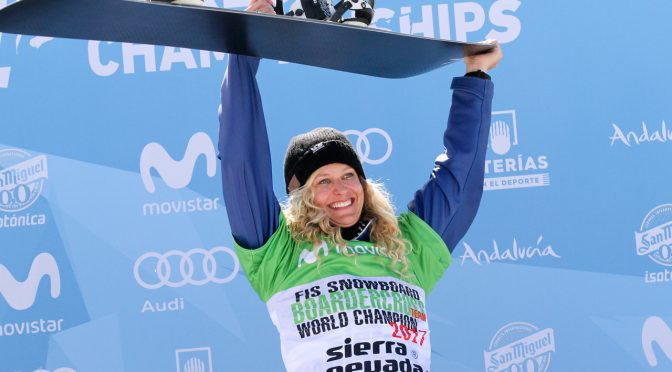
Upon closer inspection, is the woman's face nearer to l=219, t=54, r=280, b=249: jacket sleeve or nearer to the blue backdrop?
l=219, t=54, r=280, b=249: jacket sleeve

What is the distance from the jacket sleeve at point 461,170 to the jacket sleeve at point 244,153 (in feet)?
1.40

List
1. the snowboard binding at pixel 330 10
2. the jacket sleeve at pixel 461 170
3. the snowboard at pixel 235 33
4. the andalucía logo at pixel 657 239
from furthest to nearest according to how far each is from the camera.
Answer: the andalucía logo at pixel 657 239 → the jacket sleeve at pixel 461 170 → the snowboard binding at pixel 330 10 → the snowboard at pixel 235 33

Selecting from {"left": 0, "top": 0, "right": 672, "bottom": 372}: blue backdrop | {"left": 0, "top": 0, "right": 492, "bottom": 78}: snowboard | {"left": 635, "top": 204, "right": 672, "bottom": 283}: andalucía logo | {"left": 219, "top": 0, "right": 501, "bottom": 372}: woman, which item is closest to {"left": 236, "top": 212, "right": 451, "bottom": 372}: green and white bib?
{"left": 219, "top": 0, "right": 501, "bottom": 372}: woman

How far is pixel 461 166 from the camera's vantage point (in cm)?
227

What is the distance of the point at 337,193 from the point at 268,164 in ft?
0.59

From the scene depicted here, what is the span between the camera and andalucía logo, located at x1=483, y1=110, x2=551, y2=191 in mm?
3291

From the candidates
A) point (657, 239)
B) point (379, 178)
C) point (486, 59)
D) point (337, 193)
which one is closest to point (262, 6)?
point (337, 193)

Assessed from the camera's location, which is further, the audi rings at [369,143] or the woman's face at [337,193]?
the audi rings at [369,143]

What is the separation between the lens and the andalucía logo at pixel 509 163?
3291mm

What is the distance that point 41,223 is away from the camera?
130 inches

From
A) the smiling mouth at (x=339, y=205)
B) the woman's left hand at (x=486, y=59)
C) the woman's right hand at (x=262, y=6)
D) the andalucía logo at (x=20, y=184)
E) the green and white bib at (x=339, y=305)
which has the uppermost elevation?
the andalucía logo at (x=20, y=184)

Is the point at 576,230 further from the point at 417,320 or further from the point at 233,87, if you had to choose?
the point at 233,87

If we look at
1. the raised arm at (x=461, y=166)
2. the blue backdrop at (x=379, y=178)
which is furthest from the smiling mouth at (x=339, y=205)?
the blue backdrop at (x=379, y=178)

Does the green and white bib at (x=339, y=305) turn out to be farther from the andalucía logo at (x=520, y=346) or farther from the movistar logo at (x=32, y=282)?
the movistar logo at (x=32, y=282)
